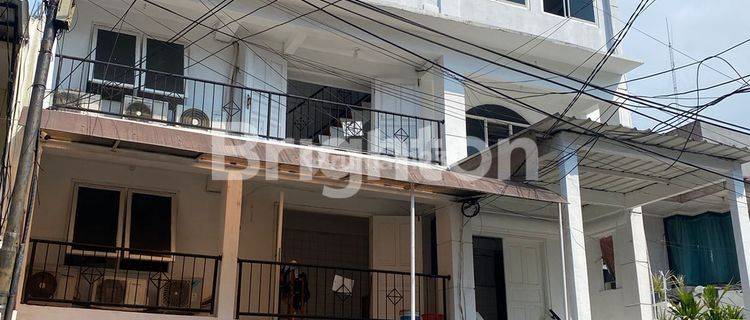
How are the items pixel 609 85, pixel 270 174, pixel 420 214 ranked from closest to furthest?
pixel 270 174 → pixel 420 214 → pixel 609 85

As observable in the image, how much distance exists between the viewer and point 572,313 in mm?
9266

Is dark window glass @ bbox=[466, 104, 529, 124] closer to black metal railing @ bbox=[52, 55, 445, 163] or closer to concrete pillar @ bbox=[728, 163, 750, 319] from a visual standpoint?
black metal railing @ bbox=[52, 55, 445, 163]

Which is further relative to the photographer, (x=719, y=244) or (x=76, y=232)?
(x=719, y=244)

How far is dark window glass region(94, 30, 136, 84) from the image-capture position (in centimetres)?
1015


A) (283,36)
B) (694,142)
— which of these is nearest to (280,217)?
(283,36)

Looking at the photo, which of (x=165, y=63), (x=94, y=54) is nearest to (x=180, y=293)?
(x=165, y=63)

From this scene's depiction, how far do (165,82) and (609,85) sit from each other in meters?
7.58

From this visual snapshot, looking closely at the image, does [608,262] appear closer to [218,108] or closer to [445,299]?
[445,299]

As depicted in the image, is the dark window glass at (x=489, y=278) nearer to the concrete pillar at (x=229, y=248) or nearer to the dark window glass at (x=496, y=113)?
the dark window glass at (x=496, y=113)

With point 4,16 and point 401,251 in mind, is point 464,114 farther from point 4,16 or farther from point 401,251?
point 4,16

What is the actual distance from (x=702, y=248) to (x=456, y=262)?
6.01 meters

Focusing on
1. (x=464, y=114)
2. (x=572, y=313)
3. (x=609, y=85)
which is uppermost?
(x=609, y=85)

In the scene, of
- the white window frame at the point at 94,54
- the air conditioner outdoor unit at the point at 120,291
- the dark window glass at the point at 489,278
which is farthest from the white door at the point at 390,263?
the white window frame at the point at 94,54

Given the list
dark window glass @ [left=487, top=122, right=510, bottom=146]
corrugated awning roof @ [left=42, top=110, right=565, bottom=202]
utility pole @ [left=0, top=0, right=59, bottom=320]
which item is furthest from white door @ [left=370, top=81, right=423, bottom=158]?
utility pole @ [left=0, top=0, right=59, bottom=320]
